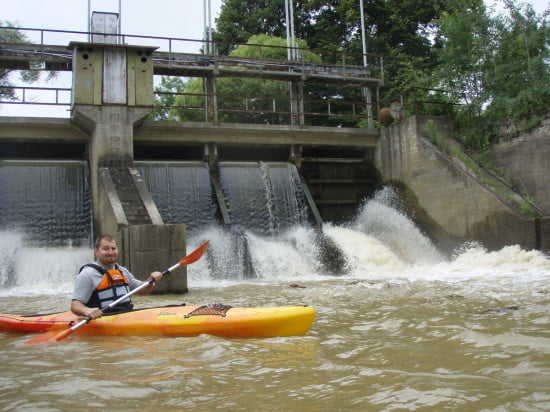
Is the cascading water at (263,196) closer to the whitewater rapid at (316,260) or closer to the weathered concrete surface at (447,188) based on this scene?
the whitewater rapid at (316,260)

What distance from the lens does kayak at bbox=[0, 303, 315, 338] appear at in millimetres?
5039

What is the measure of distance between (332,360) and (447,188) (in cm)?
1048

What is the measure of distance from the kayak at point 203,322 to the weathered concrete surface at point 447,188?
8309 mm

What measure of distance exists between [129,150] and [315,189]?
5692 mm

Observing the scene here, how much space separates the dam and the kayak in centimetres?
540

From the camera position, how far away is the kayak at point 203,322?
5.04 m

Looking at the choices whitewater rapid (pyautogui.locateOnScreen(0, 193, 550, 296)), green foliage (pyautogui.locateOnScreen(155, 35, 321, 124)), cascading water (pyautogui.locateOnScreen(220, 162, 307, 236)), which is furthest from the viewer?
green foliage (pyautogui.locateOnScreen(155, 35, 321, 124))

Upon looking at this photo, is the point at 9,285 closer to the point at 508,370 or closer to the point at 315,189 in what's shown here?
the point at 315,189

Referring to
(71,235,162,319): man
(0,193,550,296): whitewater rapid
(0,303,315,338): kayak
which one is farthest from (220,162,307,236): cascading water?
(0,303,315,338): kayak

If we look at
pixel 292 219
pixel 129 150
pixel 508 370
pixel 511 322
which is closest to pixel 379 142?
pixel 292 219

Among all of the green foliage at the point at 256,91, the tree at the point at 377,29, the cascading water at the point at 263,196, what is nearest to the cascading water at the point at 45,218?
the cascading water at the point at 263,196

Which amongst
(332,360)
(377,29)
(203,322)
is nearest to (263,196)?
(203,322)

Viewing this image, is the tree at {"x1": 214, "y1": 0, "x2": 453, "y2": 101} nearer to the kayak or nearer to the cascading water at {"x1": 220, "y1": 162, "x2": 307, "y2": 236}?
the cascading water at {"x1": 220, "y1": 162, "x2": 307, "y2": 236}

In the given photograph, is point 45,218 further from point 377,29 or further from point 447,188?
point 377,29
